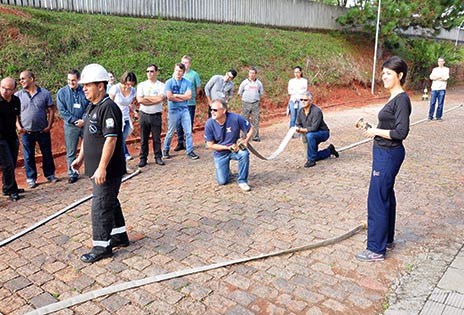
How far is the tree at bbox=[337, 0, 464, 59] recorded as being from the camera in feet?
71.3

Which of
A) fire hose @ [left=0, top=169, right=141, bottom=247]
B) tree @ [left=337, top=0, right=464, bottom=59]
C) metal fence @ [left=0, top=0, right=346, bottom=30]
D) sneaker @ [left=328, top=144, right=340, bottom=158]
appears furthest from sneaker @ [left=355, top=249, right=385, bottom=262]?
tree @ [left=337, top=0, right=464, bottom=59]

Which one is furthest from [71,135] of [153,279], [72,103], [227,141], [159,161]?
[153,279]

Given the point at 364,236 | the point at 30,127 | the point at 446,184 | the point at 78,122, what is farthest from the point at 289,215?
the point at 30,127

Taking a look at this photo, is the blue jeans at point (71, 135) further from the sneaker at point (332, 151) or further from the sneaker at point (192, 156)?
the sneaker at point (332, 151)

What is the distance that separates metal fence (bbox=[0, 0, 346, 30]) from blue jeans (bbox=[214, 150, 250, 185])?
1000 cm

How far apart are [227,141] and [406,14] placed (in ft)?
61.7

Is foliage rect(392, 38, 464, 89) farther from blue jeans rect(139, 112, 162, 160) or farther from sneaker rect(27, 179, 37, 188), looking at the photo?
sneaker rect(27, 179, 37, 188)

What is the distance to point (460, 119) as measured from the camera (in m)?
14.3

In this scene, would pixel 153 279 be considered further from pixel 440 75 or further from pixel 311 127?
pixel 440 75

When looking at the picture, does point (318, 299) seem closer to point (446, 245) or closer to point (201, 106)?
point (446, 245)

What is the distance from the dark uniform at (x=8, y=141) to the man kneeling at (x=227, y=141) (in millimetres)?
2982

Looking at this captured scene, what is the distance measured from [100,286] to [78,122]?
3.79 meters

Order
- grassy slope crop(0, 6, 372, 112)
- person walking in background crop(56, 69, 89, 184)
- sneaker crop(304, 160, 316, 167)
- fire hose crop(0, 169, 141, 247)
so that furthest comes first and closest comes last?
grassy slope crop(0, 6, 372, 112), sneaker crop(304, 160, 316, 167), person walking in background crop(56, 69, 89, 184), fire hose crop(0, 169, 141, 247)

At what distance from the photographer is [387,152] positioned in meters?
4.02
